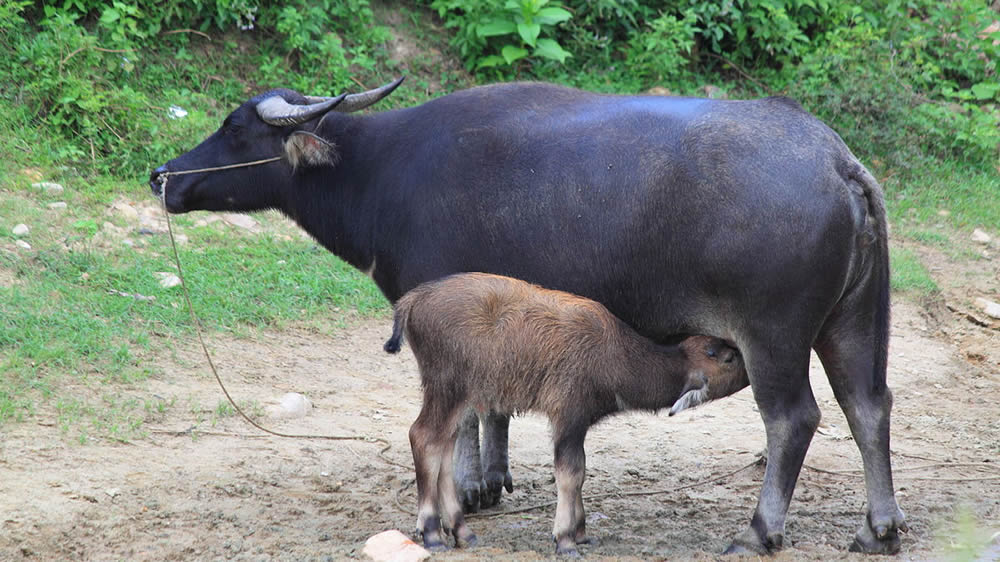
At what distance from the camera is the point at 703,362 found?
5.16m

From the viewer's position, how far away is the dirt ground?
5.11 m

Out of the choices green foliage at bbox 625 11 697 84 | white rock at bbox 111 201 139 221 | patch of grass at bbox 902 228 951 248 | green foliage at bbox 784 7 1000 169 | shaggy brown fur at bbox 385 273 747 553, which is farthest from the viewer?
green foliage at bbox 625 11 697 84

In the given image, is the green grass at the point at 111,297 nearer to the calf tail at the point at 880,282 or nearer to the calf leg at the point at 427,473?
the calf leg at the point at 427,473

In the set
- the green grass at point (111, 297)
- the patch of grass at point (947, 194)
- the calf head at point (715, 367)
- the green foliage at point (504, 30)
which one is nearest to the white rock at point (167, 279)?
the green grass at point (111, 297)

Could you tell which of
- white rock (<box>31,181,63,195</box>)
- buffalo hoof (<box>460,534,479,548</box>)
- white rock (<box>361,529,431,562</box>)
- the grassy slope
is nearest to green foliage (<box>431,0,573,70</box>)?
the grassy slope

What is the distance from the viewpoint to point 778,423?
500 cm

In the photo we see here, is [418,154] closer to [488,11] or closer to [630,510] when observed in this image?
[630,510]

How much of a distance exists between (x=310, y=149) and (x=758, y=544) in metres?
3.04

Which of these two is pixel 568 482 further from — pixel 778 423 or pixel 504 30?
pixel 504 30

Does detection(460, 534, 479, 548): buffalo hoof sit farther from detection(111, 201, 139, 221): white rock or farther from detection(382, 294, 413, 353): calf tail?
detection(111, 201, 139, 221): white rock

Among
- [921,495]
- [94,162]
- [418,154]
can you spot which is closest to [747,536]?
[921,495]

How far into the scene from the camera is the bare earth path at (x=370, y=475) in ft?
16.8

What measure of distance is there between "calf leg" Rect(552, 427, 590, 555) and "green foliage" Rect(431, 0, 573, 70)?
706 centimetres

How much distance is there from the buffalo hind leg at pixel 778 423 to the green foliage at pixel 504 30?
22.9 feet
